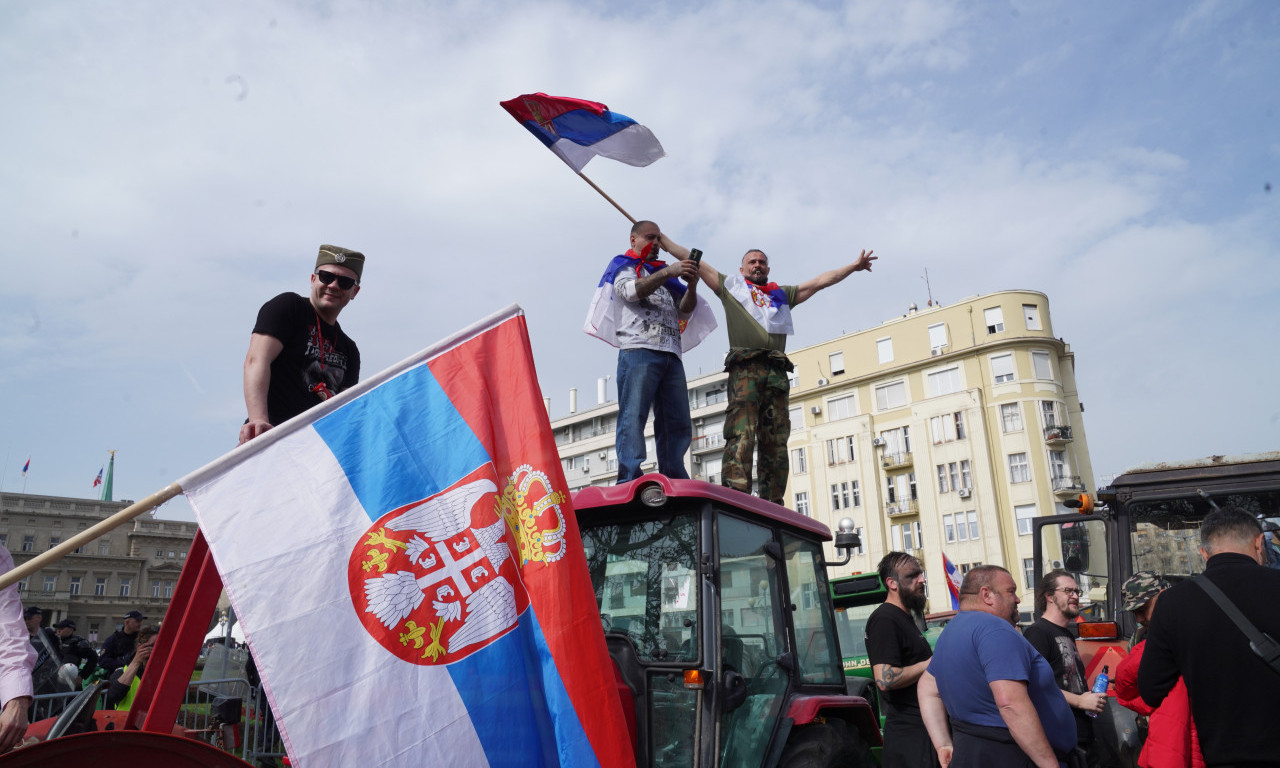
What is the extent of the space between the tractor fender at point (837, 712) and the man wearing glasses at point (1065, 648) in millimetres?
1009

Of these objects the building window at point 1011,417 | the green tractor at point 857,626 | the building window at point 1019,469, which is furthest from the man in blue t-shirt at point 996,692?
the building window at point 1011,417

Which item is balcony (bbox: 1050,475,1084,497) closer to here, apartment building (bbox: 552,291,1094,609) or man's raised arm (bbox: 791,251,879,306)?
apartment building (bbox: 552,291,1094,609)

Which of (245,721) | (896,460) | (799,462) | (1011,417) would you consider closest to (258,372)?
(245,721)

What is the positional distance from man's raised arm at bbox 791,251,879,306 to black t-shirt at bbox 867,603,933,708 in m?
2.40

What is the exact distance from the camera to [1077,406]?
4206cm

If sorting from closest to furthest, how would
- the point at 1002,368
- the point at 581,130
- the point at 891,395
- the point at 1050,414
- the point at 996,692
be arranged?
the point at 996,692 < the point at 581,130 < the point at 1050,414 < the point at 1002,368 < the point at 891,395

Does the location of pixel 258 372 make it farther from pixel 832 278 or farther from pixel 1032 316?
pixel 1032 316

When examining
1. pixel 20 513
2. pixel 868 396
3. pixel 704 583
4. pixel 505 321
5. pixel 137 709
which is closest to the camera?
pixel 137 709

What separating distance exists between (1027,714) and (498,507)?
2.46 metres

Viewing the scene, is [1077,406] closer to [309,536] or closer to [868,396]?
[868,396]

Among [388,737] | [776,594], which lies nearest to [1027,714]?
[776,594]

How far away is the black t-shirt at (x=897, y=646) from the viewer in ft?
15.8

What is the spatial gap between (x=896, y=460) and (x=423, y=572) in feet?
141

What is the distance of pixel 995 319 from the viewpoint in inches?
1670
